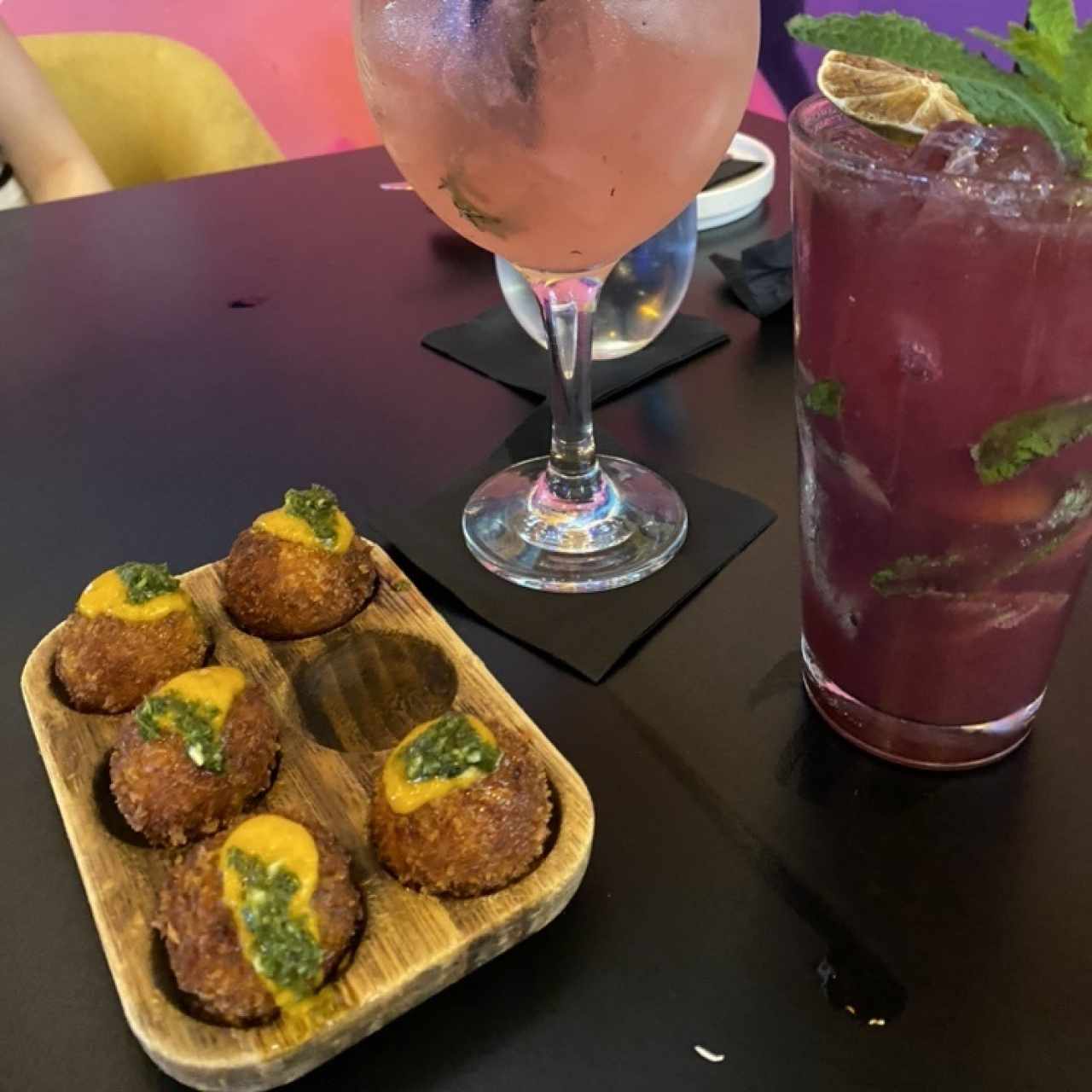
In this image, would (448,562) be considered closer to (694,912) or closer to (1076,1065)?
(694,912)

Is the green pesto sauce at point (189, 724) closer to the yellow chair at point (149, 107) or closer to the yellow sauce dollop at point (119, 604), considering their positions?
the yellow sauce dollop at point (119, 604)

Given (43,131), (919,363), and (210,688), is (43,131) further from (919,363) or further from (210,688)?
(919,363)

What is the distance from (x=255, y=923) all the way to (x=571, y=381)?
45cm

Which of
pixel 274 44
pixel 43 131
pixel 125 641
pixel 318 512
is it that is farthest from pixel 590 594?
pixel 274 44

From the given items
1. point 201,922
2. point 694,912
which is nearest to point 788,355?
point 694,912

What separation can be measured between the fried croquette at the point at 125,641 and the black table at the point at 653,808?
57mm

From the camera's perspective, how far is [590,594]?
2.37 ft

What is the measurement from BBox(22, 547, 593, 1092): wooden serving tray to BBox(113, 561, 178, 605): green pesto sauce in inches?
1.9

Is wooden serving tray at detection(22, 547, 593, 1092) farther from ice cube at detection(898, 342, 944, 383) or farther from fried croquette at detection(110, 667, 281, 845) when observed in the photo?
ice cube at detection(898, 342, 944, 383)

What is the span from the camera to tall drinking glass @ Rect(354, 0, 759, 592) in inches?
23.5

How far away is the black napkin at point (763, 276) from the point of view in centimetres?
104

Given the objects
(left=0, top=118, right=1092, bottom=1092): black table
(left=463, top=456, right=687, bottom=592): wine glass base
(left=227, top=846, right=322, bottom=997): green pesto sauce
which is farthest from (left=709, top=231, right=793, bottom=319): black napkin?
(left=227, top=846, right=322, bottom=997): green pesto sauce

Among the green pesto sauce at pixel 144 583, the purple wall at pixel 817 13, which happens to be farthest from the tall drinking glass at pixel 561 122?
the purple wall at pixel 817 13

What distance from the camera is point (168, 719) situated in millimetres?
538
